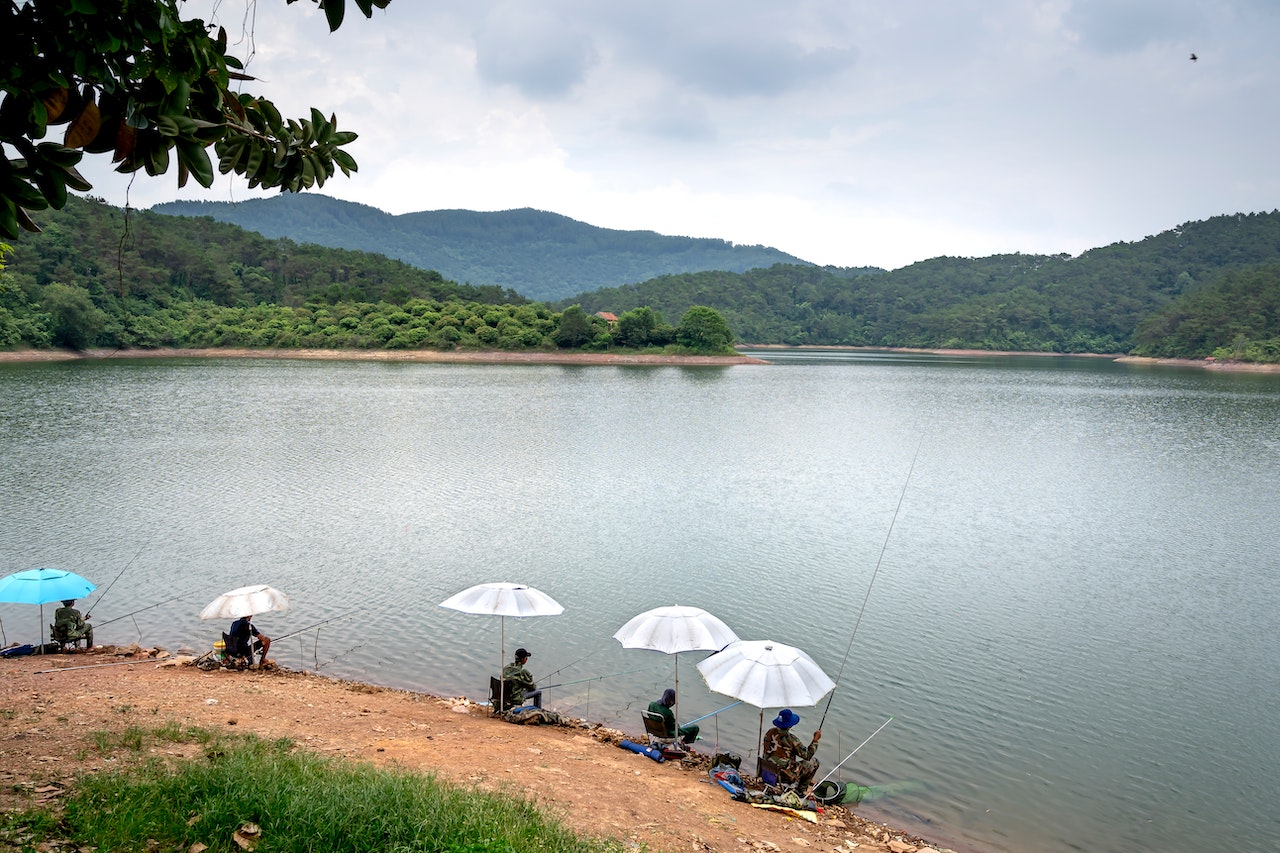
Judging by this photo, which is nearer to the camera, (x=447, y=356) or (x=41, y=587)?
(x=41, y=587)

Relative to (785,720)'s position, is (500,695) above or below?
below

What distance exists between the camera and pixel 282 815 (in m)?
4.90

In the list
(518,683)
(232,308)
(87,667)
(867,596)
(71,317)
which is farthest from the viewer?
(232,308)

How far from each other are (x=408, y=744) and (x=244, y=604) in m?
4.14

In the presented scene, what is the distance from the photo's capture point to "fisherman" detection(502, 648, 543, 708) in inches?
385

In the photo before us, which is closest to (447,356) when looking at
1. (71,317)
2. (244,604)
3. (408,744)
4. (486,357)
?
(486,357)

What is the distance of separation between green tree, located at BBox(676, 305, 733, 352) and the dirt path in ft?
296

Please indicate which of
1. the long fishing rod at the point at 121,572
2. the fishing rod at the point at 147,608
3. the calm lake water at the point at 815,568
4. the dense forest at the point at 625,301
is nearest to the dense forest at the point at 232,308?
the dense forest at the point at 625,301

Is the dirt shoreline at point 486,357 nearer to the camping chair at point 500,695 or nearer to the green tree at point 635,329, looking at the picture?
the green tree at point 635,329

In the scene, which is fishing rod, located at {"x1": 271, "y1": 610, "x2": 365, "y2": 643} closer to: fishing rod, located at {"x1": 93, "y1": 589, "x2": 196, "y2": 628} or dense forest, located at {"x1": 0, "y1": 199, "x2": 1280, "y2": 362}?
fishing rod, located at {"x1": 93, "y1": 589, "x2": 196, "y2": 628}

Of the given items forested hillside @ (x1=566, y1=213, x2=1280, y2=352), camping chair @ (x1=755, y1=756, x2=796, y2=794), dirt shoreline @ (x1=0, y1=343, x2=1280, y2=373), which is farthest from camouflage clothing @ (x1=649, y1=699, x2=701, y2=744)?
Answer: forested hillside @ (x1=566, y1=213, x2=1280, y2=352)

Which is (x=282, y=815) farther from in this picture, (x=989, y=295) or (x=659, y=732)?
(x=989, y=295)

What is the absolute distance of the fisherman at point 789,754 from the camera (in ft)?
26.8

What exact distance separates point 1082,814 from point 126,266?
10708 cm
